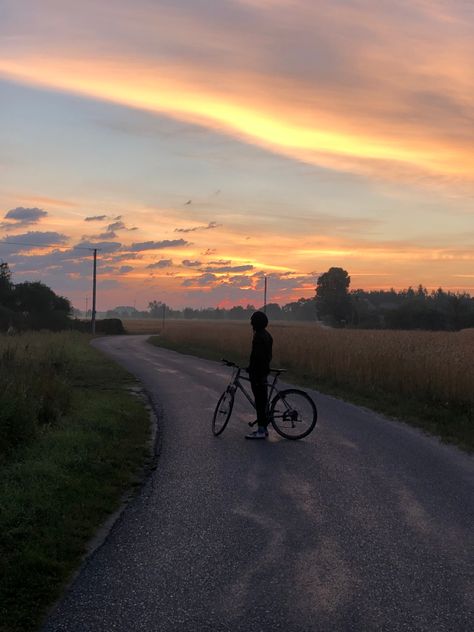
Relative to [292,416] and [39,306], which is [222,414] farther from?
[39,306]

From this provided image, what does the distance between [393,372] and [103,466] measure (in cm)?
1132

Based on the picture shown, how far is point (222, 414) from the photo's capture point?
34.9 ft

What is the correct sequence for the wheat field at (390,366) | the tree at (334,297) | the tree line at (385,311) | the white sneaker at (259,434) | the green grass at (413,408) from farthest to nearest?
the tree at (334,297) → the tree line at (385,311) → the wheat field at (390,366) → the green grass at (413,408) → the white sneaker at (259,434)

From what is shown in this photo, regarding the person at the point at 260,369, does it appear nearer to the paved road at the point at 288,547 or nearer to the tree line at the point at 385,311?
the paved road at the point at 288,547

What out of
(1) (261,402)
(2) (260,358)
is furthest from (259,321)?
(1) (261,402)

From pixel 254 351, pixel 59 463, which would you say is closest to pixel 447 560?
pixel 59 463

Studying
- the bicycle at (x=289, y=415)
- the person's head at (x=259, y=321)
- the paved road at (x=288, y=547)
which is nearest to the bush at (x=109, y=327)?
the person's head at (x=259, y=321)

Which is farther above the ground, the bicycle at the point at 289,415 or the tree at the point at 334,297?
the tree at the point at 334,297

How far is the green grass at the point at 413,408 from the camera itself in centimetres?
1097

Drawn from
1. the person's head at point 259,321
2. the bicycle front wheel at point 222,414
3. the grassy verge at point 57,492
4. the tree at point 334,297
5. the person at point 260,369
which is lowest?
the grassy verge at point 57,492

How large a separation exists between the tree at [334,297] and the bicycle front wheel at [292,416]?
114535 millimetres

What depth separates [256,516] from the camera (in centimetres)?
597

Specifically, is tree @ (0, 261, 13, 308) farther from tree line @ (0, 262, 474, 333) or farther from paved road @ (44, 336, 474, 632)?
paved road @ (44, 336, 474, 632)

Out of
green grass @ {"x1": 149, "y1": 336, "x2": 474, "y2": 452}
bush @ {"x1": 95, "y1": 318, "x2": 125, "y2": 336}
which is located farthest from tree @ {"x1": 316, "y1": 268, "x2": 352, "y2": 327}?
green grass @ {"x1": 149, "y1": 336, "x2": 474, "y2": 452}
